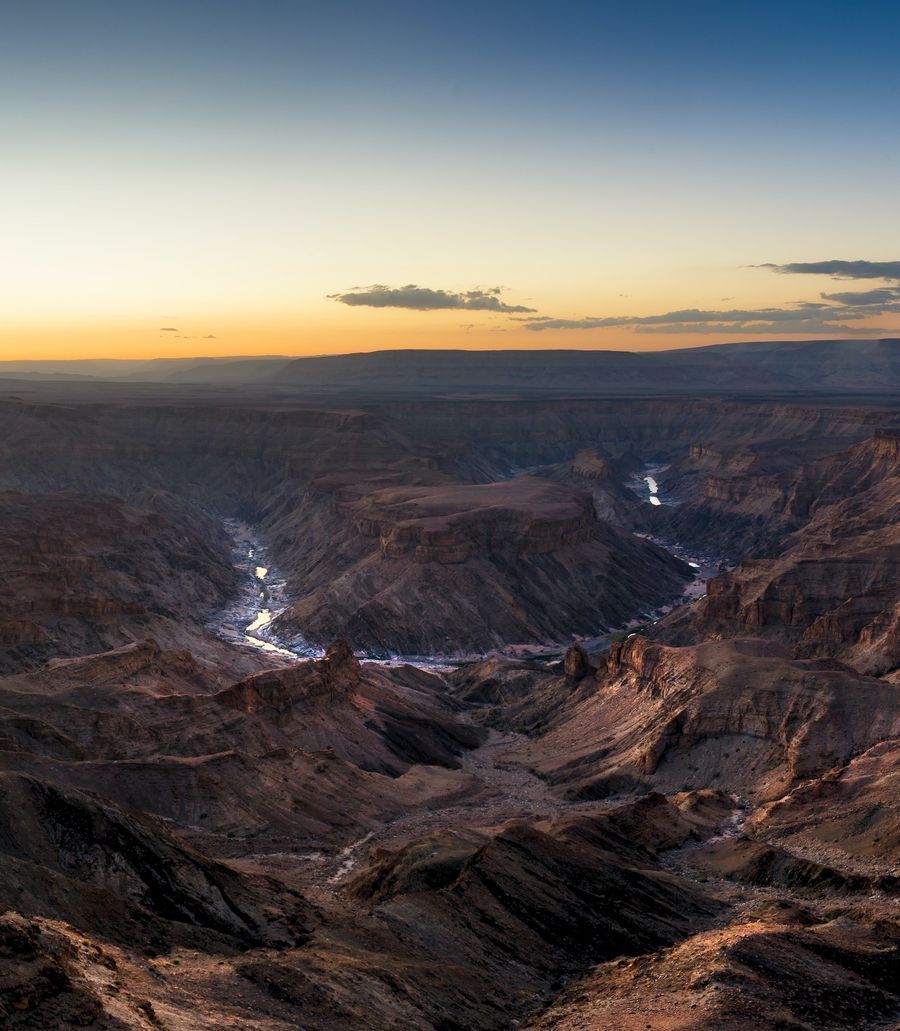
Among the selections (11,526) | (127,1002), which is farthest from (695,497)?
(127,1002)

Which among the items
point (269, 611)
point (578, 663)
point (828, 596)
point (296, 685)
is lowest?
point (269, 611)

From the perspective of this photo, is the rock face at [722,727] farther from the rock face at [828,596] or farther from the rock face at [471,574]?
the rock face at [471,574]

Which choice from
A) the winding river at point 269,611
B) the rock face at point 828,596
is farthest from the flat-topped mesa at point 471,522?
the rock face at point 828,596

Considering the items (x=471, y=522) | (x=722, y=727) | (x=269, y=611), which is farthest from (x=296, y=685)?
(x=471, y=522)

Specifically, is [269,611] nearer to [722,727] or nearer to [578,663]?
[578,663]

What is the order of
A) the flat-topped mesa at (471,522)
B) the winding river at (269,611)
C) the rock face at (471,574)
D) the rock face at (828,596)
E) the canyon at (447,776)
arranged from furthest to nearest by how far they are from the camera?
1. the flat-topped mesa at (471,522)
2. the rock face at (471,574)
3. the winding river at (269,611)
4. the rock face at (828,596)
5. the canyon at (447,776)

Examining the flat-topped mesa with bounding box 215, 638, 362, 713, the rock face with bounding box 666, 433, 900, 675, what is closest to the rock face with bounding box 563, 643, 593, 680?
the rock face with bounding box 666, 433, 900, 675

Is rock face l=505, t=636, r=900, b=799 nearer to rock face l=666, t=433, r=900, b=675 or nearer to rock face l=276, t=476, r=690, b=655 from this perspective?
rock face l=666, t=433, r=900, b=675
